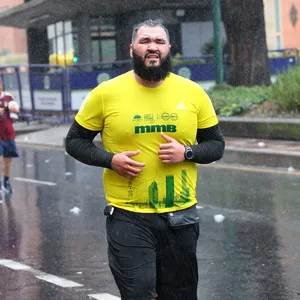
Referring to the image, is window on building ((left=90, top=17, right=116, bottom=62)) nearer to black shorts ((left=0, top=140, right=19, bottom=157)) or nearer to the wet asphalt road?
the wet asphalt road

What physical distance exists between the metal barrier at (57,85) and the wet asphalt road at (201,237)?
36.9ft

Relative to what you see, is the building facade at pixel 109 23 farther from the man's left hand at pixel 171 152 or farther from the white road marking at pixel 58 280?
the man's left hand at pixel 171 152

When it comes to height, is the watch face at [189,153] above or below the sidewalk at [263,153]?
above

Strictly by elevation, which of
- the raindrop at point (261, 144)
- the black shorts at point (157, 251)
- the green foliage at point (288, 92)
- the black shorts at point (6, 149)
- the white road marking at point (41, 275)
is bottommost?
the white road marking at point (41, 275)

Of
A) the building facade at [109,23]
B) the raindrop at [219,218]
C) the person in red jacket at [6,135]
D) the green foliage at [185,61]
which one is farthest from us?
the building facade at [109,23]

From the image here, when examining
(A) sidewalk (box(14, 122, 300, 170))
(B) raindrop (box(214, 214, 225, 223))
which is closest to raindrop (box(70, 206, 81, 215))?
(B) raindrop (box(214, 214, 225, 223))

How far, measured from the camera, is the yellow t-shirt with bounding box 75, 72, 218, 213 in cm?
508

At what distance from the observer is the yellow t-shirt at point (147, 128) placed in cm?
508

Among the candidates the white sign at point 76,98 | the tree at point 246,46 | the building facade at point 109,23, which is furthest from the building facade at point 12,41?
the tree at point 246,46

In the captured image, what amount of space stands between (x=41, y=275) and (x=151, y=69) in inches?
150

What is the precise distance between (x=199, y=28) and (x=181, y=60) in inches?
301

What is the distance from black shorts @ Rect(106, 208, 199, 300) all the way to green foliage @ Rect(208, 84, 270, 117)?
1409 cm

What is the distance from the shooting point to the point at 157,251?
518 centimetres

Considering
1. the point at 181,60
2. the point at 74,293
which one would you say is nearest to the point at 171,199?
the point at 74,293
